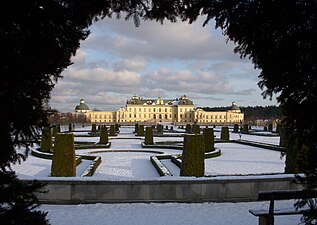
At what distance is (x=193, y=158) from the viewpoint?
7902mm

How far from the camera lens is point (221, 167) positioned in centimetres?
1048

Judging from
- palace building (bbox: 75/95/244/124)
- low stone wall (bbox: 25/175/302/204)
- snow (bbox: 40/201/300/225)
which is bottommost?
snow (bbox: 40/201/300/225)

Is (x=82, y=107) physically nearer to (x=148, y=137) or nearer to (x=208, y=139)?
(x=148, y=137)

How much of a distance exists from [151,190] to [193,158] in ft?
6.31

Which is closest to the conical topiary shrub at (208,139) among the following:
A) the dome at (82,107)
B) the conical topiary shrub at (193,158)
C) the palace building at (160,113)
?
the conical topiary shrub at (193,158)

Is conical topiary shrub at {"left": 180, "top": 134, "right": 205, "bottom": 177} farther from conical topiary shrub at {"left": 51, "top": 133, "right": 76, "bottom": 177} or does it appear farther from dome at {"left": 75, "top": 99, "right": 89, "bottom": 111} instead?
dome at {"left": 75, "top": 99, "right": 89, "bottom": 111}

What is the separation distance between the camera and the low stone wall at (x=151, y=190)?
6203mm

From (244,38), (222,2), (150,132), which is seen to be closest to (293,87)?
(244,38)

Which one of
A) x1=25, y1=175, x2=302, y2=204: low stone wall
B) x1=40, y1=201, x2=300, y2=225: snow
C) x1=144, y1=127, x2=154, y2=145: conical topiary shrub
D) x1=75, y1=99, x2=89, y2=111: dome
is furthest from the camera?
x1=75, y1=99, x2=89, y2=111: dome

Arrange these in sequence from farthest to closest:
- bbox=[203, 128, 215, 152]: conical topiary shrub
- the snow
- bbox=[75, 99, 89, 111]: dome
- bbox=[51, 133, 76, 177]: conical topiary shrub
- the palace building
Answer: bbox=[75, 99, 89, 111]: dome < the palace building < bbox=[203, 128, 215, 152]: conical topiary shrub < bbox=[51, 133, 76, 177]: conical topiary shrub < the snow

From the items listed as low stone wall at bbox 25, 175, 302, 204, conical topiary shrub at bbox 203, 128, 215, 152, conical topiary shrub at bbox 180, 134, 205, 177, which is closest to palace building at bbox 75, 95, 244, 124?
conical topiary shrub at bbox 203, 128, 215, 152

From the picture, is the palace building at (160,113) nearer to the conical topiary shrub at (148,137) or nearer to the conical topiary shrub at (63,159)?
the conical topiary shrub at (148,137)

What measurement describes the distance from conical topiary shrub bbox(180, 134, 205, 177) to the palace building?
245 feet

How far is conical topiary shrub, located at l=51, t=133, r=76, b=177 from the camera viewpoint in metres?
8.05
